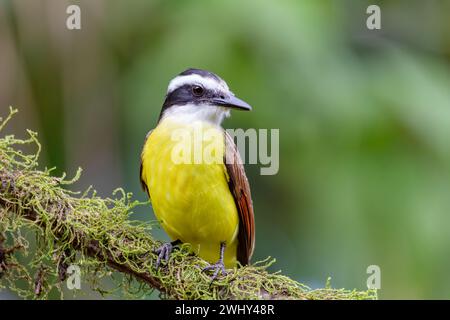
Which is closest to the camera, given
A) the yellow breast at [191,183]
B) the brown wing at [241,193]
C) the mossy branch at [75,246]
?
the mossy branch at [75,246]

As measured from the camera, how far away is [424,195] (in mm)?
4363

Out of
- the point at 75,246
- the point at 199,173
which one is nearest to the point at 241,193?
the point at 199,173

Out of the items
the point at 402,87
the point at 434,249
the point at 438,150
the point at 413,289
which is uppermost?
the point at 402,87

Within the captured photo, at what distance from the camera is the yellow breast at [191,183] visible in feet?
13.6

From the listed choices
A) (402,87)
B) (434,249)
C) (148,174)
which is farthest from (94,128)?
A: (434,249)

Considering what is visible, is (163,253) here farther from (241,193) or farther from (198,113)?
(198,113)

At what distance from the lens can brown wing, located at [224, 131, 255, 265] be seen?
4.30 metres

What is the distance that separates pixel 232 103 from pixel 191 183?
592mm

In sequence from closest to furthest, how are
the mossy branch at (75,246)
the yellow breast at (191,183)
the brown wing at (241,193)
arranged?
the mossy branch at (75,246)
the yellow breast at (191,183)
the brown wing at (241,193)

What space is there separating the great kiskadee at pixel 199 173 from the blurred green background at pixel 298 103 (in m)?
0.26

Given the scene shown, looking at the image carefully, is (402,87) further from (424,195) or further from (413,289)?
(413,289)

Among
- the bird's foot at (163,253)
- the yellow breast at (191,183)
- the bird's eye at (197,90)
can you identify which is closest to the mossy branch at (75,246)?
the bird's foot at (163,253)

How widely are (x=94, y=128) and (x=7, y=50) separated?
2.69 ft

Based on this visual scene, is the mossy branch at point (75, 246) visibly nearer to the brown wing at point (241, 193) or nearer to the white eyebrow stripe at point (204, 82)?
the brown wing at point (241, 193)
